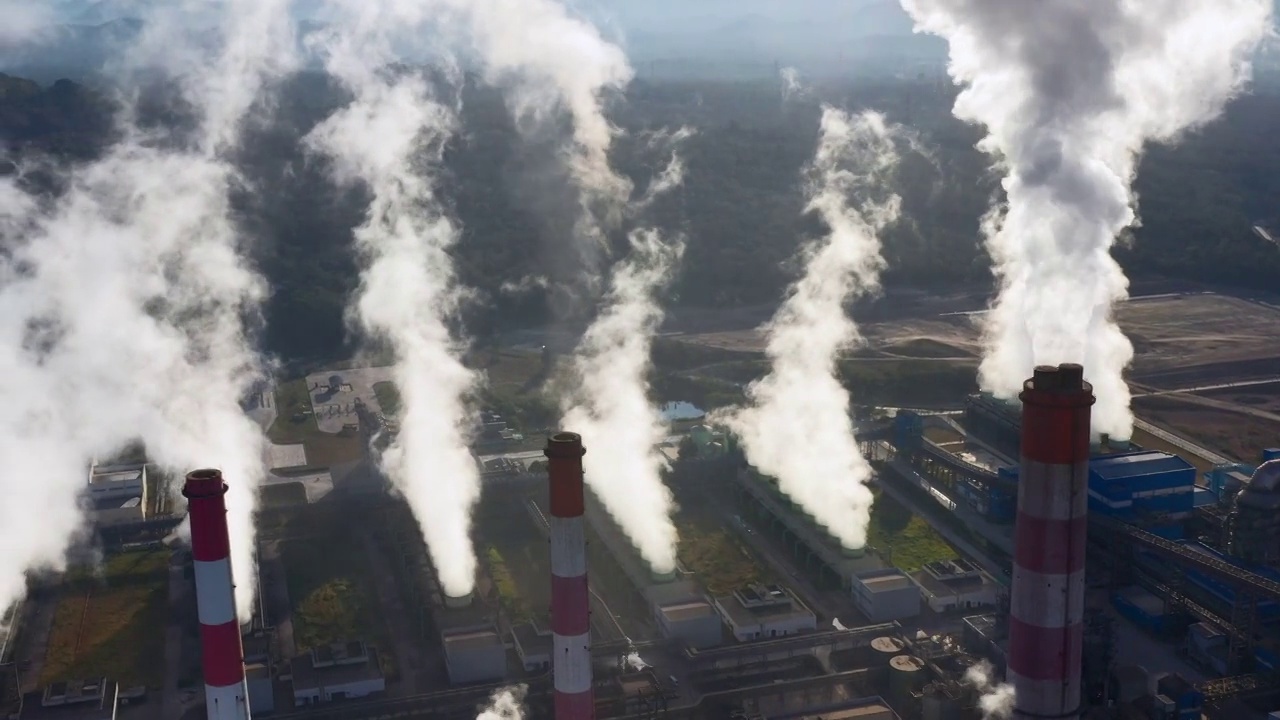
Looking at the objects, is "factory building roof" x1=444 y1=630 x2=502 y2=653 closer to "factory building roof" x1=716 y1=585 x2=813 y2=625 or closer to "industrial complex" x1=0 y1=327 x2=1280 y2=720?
"industrial complex" x1=0 y1=327 x2=1280 y2=720

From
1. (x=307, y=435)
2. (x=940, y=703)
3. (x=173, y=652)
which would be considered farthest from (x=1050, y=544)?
(x=307, y=435)

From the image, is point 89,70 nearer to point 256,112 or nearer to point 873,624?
point 256,112

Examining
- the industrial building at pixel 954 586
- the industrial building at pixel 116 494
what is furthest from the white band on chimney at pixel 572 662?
the industrial building at pixel 116 494

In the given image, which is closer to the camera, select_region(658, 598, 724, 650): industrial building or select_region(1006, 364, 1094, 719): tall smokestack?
select_region(1006, 364, 1094, 719): tall smokestack

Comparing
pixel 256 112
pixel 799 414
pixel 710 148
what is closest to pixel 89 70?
pixel 256 112

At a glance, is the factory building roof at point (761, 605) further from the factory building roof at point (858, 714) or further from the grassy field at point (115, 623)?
the grassy field at point (115, 623)

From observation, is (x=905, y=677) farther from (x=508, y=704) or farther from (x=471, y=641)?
(x=471, y=641)

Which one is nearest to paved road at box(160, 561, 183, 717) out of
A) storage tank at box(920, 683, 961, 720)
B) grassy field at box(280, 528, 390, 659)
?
grassy field at box(280, 528, 390, 659)
